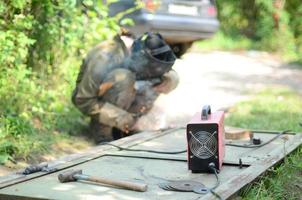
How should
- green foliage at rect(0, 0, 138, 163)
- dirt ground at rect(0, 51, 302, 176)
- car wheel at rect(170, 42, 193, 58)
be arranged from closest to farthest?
1. green foliage at rect(0, 0, 138, 163)
2. dirt ground at rect(0, 51, 302, 176)
3. car wheel at rect(170, 42, 193, 58)

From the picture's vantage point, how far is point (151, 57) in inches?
224

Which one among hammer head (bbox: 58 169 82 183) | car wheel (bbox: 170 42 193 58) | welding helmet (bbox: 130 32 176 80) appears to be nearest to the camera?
hammer head (bbox: 58 169 82 183)

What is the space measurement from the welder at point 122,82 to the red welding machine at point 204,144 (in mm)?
1893

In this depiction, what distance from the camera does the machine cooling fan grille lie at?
3854mm

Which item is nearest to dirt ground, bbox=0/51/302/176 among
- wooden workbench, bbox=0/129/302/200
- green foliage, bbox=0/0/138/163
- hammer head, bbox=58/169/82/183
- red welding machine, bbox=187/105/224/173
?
green foliage, bbox=0/0/138/163

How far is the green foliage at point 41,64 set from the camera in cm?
550

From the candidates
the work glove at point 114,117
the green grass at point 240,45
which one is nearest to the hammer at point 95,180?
the work glove at point 114,117

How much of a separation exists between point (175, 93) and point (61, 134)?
10.4 feet

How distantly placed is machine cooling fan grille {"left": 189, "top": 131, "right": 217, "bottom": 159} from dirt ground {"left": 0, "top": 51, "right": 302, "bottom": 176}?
1677mm

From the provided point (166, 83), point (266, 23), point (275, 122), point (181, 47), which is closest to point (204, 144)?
point (166, 83)

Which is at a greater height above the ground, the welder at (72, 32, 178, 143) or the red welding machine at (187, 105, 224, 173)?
the red welding machine at (187, 105, 224, 173)

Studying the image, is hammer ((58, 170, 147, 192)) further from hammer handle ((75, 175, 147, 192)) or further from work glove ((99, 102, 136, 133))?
work glove ((99, 102, 136, 133))

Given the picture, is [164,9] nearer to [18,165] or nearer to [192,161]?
[18,165]

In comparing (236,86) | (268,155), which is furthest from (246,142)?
(236,86)
